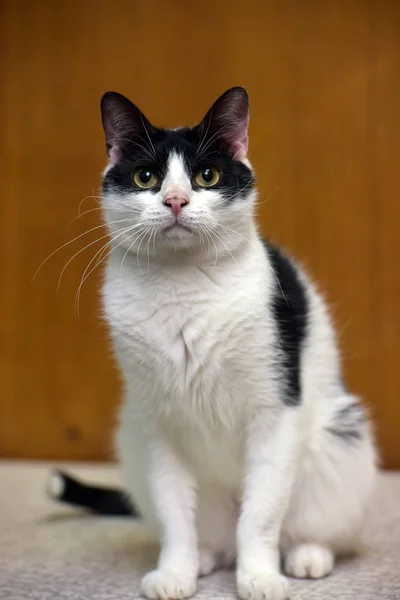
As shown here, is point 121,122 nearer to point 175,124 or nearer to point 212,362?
point 212,362

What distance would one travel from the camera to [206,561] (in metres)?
1.46

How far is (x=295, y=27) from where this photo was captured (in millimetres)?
2512

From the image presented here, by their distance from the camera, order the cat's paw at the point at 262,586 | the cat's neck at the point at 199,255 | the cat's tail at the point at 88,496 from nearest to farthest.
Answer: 1. the cat's paw at the point at 262,586
2. the cat's neck at the point at 199,255
3. the cat's tail at the point at 88,496

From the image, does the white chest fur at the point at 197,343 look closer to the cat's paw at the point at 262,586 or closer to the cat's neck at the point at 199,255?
the cat's neck at the point at 199,255

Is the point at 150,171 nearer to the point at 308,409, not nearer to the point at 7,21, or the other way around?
the point at 308,409

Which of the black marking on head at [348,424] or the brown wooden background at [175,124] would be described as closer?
the black marking on head at [348,424]

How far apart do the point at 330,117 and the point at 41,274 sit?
1.20 m

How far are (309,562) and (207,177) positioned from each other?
2.55 feet

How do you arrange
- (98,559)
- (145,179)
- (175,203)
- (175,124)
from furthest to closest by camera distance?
(175,124) → (98,559) → (145,179) → (175,203)

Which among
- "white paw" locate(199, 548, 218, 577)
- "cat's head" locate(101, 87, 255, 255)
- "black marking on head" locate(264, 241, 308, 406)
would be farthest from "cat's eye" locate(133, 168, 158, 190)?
"white paw" locate(199, 548, 218, 577)

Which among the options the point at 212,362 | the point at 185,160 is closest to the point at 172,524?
the point at 212,362

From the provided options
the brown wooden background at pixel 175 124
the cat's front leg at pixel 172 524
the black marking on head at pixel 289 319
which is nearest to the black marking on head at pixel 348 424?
the black marking on head at pixel 289 319

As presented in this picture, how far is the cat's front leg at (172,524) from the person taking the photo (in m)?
1.30

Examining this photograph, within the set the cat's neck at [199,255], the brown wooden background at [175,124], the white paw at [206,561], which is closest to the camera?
the cat's neck at [199,255]
